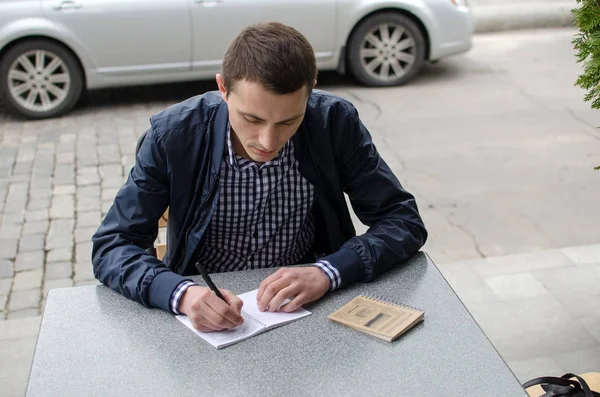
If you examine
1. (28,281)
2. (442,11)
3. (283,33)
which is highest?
(283,33)

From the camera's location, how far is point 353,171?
2.66 metres

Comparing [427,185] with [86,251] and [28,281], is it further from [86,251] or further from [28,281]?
[28,281]

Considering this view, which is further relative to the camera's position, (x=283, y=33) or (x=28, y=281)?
(x=28, y=281)

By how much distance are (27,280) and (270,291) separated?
2.92 m

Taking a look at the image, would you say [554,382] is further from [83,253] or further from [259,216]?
[83,253]

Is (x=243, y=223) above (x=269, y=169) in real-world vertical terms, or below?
below

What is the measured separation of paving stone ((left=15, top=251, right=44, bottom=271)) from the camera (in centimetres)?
490

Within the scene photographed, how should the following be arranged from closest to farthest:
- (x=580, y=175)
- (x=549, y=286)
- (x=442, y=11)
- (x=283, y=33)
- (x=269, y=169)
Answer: (x=283, y=33)
(x=269, y=169)
(x=549, y=286)
(x=580, y=175)
(x=442, y=11)

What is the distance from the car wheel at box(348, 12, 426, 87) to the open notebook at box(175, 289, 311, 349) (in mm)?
6263

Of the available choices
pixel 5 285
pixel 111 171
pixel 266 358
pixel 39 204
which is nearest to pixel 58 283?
pixel 5 285

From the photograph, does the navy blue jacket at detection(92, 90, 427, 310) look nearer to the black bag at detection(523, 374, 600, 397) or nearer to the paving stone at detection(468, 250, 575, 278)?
the black bag at detection(523, 374, 600, 397)

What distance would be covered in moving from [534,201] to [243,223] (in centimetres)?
353

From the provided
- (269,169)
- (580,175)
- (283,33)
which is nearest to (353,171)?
(269,169)

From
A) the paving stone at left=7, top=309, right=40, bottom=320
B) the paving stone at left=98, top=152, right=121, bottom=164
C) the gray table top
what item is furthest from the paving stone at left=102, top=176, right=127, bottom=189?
the gray table top
